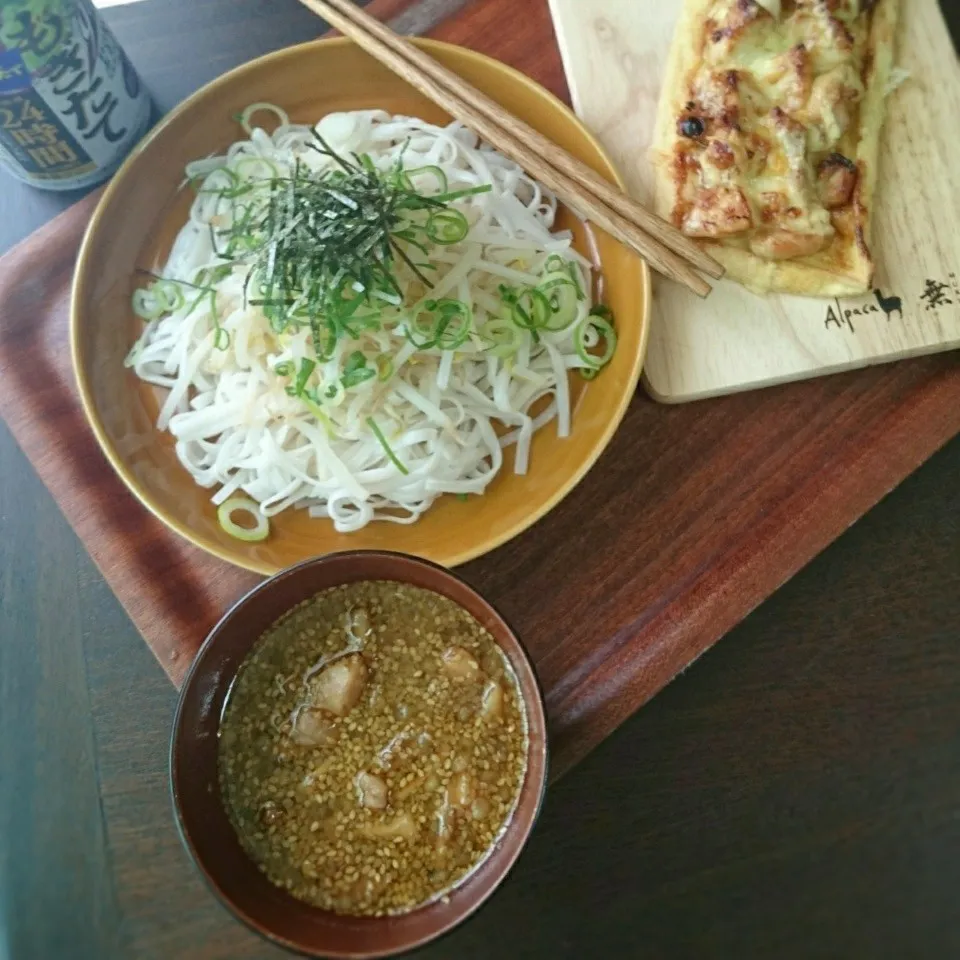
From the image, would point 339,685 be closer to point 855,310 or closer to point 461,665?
point 461,665

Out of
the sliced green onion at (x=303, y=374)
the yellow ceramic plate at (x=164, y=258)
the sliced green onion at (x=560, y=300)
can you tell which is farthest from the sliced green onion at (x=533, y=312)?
the sliced green onion at (x=303, y=374)

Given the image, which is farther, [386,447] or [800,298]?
[800,298]

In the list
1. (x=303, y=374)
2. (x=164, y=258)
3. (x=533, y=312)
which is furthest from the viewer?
(x=164, y=258)

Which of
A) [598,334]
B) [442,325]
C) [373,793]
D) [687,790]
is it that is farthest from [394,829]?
[598,334]

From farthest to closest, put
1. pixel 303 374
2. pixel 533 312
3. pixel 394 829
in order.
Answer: pixel 533 312 < pixel 303 374 < pixel 394 829

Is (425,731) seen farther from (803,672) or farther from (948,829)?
(948,829)

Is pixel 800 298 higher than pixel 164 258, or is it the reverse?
pixel 164 258

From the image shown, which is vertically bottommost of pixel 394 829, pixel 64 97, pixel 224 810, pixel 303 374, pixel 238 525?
pixel 394 829

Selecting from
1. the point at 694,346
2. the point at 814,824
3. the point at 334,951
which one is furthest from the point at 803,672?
the point at 334,951
